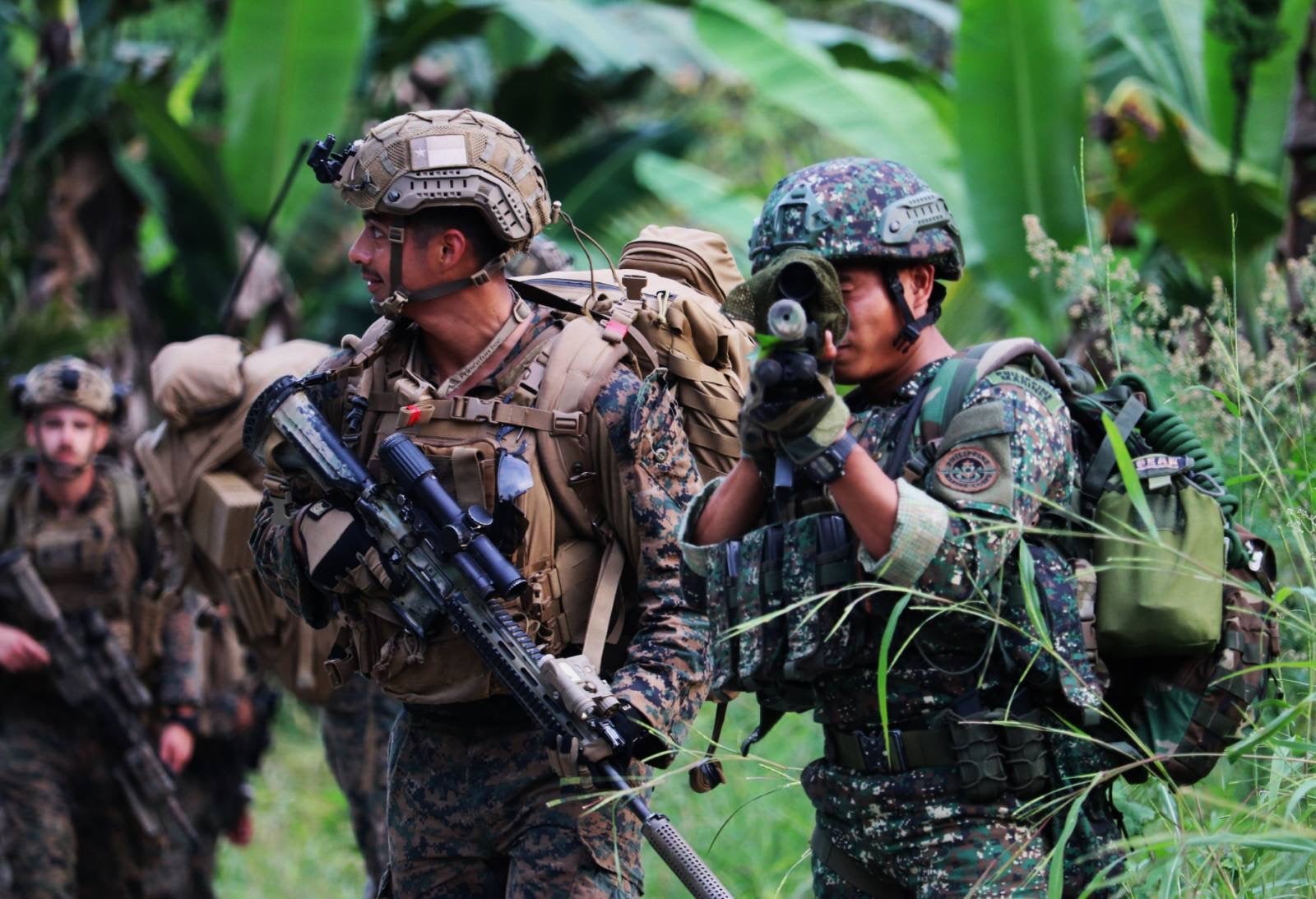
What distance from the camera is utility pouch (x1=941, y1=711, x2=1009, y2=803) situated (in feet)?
10.1

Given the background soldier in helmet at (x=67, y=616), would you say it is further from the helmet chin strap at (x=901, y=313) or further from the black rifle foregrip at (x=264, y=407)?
the helmet chin strap at (x=901, y=313)

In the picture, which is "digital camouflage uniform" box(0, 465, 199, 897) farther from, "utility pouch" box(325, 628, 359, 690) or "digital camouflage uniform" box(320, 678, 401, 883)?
"utility pouch" box(325, 628, 359, 690)

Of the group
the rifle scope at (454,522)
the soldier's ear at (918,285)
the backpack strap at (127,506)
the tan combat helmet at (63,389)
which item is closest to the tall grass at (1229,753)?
the soldier's ear at (918,285)

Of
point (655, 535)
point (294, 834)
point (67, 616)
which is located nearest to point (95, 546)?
point (67, 616)

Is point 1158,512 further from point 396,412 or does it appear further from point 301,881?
point 301,881

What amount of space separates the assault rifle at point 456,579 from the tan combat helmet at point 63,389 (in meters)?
3.75

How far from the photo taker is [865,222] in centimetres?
316

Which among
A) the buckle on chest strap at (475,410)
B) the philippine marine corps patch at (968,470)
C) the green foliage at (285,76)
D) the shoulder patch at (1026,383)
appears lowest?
the philippine marine corps patch at (968,470)

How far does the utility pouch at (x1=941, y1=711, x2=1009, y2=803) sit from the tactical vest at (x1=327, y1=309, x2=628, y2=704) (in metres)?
0.93

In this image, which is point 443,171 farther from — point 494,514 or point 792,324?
point 792,324

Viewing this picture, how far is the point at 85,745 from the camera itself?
7641 millimetres

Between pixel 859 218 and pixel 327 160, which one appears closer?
pixel 859 218

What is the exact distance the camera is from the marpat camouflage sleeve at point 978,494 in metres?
2.91

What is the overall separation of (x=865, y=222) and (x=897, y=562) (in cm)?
62
